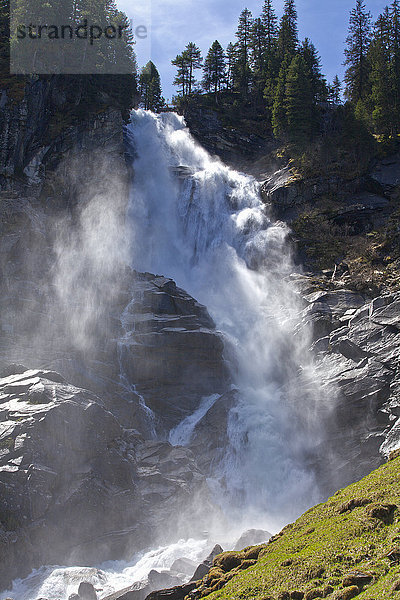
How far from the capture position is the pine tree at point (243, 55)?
82.1 metres

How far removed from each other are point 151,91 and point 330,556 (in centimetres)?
8467

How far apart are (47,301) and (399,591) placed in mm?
37832

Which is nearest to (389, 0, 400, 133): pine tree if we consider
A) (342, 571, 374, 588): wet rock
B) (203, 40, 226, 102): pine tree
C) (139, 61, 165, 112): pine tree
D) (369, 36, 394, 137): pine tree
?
(369, 36, 394, 137): pine tree

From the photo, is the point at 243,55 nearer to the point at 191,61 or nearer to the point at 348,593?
the point at 191,61

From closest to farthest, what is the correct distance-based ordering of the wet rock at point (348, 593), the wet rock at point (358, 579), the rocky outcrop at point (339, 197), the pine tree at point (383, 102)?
the wet rock at point (348, 593) < the wet rock at point (358, 579) < the rocky outcrop at point (339, 197) < the pine tree at point (383, 102)

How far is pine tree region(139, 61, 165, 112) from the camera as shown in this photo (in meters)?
87.8

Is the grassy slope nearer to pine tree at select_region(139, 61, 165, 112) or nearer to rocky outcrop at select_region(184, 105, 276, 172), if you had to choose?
rocky outcrop at select_region(184, 105, 276, 172)

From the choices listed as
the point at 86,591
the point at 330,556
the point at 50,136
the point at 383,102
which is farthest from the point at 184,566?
the point at 383,102

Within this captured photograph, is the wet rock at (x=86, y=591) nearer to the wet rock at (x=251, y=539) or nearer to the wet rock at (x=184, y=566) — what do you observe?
the wet rock at (x=184, y=566)

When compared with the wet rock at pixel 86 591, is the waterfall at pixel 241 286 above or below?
above

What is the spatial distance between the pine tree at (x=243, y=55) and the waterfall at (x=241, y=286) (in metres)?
14.3

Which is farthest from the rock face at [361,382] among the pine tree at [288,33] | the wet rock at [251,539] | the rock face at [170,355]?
the pine tree at [288,33]

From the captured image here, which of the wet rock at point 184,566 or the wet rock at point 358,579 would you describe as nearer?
the wet rock at point 358,579

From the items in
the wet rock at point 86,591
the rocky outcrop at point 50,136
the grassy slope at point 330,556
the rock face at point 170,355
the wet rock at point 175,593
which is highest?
the rocky outcrop at point 50,136
